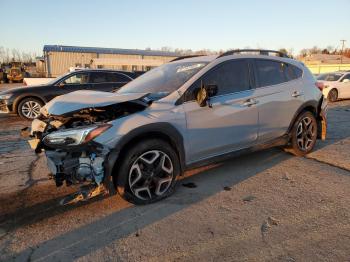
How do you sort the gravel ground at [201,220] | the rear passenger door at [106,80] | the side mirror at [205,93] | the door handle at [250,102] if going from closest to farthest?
the gravel ground at [201,220]
the side mirror at [205,93]
the door handle at [250,102]
the rear passenger door at [106,80]

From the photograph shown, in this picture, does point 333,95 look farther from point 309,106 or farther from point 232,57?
point 232,57

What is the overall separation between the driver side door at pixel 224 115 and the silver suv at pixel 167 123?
0.5 inches

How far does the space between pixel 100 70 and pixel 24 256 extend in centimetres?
840

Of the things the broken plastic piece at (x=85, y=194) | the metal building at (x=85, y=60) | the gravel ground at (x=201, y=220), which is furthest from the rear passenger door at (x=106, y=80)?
the metal building at (x=85, y=60)

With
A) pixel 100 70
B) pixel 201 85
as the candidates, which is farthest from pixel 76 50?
pixel 201 85

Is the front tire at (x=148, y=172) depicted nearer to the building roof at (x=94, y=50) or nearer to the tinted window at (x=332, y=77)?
the tinted window at (x=332, y=77)

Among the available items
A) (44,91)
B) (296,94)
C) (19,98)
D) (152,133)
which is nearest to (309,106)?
(296,94)

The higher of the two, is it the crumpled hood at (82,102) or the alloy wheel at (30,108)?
the crumpled hood at (82,102)

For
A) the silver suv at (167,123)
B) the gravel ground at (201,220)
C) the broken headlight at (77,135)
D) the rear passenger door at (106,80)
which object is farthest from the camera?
the rear passenger door at (106,80)

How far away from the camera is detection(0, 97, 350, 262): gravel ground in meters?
2.89

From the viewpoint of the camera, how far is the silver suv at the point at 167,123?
353cm

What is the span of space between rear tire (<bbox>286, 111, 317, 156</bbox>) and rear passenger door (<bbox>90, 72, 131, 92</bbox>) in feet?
20.7

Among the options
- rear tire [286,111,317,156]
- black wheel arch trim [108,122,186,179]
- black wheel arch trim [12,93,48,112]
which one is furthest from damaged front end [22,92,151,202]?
black wheel arch trim [12,93,48,112]

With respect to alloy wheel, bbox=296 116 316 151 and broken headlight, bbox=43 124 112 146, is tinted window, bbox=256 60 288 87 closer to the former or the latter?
alloy wheel, bbox=296 116 316 151
